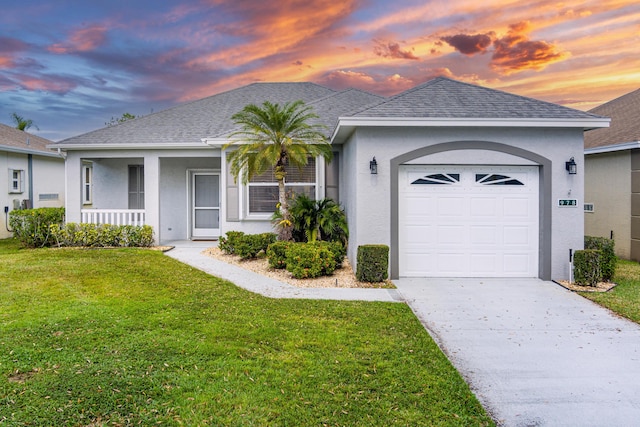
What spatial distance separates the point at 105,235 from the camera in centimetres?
1225

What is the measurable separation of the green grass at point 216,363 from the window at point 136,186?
24.3 ft

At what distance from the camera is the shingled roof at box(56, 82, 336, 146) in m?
12.7

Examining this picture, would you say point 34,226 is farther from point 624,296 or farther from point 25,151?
point 624,296

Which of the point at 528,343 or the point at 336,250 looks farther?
the point at 336,250

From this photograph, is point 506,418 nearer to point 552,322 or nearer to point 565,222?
point 552,322

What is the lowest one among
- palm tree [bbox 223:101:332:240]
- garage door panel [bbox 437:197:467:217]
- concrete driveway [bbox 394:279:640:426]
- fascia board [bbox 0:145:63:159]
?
concrete driveway [bbox 394:279:640:426]

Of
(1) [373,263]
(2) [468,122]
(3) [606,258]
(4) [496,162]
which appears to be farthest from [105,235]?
(3) [606,258]

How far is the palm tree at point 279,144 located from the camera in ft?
32.6

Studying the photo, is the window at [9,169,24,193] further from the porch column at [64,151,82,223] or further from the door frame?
the door frame

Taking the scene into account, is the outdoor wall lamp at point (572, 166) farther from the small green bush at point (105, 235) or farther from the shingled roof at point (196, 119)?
the small green bush at point (105, 235)

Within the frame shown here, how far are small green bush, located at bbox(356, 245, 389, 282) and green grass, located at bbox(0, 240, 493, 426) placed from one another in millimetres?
1500

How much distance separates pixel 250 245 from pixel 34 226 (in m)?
7.14

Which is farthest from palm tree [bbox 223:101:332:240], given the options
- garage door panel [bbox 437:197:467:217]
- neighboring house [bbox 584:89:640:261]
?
neighboring house [bbox 584:89:640:261]

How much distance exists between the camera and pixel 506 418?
3.34 metres
